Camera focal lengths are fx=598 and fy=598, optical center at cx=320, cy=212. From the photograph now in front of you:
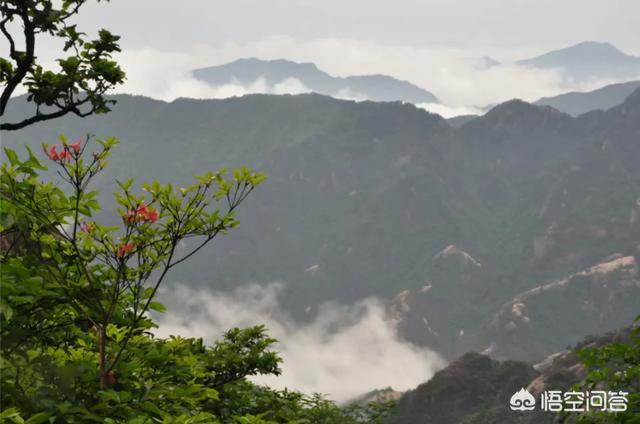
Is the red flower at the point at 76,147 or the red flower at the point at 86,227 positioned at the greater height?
the red flower at the point at 76,147

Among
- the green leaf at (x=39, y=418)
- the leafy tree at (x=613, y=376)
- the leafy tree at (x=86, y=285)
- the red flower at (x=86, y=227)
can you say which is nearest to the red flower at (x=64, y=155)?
the leafy tree at (x=86, y=285)

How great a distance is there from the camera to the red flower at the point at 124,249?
5598mm

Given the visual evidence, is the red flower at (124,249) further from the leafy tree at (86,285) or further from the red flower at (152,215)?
the red flower at (152,215)

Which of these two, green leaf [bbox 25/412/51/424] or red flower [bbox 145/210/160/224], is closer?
green leaf [bbox 25/412/51/424]

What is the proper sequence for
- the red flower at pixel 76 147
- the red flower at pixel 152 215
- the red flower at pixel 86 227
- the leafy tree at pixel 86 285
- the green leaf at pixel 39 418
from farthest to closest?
the red flower at pixel 86 227, the red flower at pixel 152 215, the red flower at pixel 76 147, the leafy tree at pixel 86 285, the green leaf at pixel 39 418

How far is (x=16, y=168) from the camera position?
16.9ft

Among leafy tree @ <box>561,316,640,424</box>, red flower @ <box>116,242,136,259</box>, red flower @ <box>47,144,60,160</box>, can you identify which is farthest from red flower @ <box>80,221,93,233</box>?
leafy tree @ <box>561,316,640,424</box>

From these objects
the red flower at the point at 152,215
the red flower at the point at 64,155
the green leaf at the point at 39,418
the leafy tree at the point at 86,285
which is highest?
the red flower at the point at 64,155

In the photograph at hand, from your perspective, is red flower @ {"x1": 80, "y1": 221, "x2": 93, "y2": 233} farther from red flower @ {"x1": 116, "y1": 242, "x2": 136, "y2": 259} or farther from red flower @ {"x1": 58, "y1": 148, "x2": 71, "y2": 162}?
red flower @ {"x1": 58, "y1": 148, "x2": 71, "y2": 162}

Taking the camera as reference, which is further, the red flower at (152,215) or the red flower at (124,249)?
the red flower at (152,215)

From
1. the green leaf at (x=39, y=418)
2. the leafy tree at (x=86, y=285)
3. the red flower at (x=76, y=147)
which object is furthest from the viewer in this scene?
the red flower at (x=76, y=147)

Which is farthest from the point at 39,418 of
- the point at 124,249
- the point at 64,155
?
the point at 64,155

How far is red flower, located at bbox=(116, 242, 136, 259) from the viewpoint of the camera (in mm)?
5598

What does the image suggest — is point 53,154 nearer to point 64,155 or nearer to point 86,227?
point 64,155
